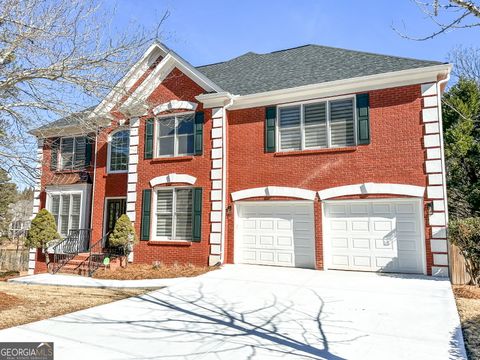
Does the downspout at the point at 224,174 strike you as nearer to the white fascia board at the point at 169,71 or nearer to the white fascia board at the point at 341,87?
the white fascia board at the point at 341,87

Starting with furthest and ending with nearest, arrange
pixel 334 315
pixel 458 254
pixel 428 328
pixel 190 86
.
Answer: pixel 190 86 → pixel 458 254 → pixel 334 315 → pixel 428 328

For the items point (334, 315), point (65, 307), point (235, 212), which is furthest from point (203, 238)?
point (334, 315)

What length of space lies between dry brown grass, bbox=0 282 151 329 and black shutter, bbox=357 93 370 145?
788cm

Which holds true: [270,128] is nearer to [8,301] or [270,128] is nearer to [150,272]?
[150,272]

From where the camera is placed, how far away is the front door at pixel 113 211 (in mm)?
15766

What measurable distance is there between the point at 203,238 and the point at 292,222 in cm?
315

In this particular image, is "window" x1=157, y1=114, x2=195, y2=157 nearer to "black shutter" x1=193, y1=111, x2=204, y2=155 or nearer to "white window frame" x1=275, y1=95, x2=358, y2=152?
"black shutter" x1=193, y1=111, x2=204, y2=155

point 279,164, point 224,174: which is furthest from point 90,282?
point 279,164

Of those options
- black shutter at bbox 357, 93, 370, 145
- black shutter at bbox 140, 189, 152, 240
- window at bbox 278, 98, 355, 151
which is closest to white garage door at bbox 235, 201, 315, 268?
window at bbox 278, 98, 355, 151

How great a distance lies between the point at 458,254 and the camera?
9633mm

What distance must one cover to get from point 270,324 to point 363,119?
7.65 m

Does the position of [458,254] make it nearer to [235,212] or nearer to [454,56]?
[235,212]

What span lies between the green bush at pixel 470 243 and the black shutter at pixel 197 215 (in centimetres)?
781

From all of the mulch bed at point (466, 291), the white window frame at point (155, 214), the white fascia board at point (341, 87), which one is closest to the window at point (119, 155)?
the white window frame at point (155, 214)
